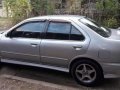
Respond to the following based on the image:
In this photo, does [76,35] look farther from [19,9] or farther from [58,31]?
[19,9]

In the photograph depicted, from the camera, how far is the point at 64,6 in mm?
13453

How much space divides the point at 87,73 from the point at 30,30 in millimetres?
1784

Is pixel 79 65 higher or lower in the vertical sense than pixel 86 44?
lower

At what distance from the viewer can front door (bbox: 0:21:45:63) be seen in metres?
6.52

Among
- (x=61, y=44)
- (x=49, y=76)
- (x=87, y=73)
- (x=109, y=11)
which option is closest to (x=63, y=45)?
(x=61, y=44)

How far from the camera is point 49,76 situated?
21.9ft

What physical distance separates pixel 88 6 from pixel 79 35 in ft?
21.6

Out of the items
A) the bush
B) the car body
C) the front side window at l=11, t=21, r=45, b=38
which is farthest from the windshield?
→ the bush

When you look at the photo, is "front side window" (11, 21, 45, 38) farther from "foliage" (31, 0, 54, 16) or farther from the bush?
"foliage" (31, 0, 54, 16)

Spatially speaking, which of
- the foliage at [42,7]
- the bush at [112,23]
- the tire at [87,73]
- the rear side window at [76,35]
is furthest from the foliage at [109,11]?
the tire at [87,73]

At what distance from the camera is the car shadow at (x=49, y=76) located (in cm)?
609

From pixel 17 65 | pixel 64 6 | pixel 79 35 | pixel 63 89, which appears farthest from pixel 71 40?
pixel 64 6

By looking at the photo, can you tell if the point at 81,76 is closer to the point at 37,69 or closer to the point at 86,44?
the point at 86,44

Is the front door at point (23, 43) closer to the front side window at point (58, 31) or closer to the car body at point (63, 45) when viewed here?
the car body at point (63, 45)
